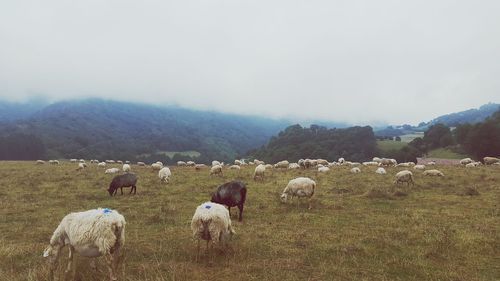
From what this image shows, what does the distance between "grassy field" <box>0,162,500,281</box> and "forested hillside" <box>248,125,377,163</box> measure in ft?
312

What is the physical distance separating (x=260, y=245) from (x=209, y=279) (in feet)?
12.1

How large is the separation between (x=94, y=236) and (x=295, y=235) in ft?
26.2

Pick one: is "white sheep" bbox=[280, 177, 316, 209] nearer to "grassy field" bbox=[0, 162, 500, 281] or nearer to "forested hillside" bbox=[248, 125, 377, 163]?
"grassy field" bbox=[0, 162, 500, 281]

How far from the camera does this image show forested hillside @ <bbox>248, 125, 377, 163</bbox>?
401 feet

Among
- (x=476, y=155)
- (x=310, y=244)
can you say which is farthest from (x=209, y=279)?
(x=476, y=155)

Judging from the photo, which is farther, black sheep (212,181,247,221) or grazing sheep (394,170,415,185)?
grazing sheep (394,170,415,185)

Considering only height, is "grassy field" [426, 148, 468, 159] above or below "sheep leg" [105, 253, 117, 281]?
below

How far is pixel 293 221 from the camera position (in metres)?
17.8

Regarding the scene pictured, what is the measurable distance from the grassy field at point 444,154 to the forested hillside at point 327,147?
18826 millimetres

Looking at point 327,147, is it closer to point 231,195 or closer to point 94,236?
point 231,195

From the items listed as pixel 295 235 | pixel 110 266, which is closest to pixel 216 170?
pixel 295 235

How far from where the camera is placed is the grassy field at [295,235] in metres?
11.2

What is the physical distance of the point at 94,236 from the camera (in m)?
9.69

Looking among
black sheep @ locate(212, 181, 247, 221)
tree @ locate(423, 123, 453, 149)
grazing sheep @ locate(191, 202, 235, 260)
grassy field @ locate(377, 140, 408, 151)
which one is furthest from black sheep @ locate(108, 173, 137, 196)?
tree @ locate(423, 123, 453, 149)
